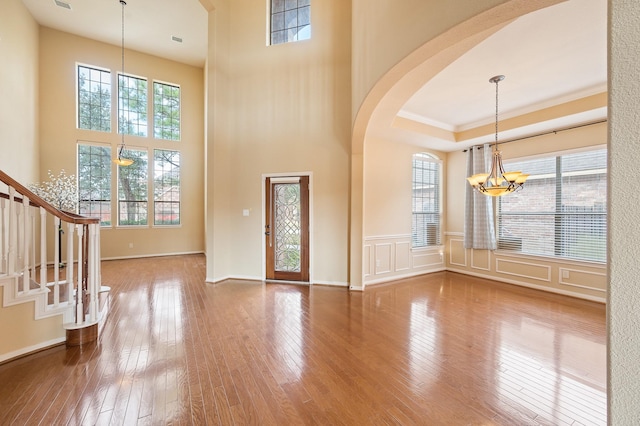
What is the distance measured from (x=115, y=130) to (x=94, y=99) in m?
0.92

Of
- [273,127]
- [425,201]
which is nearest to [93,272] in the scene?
[273,127]

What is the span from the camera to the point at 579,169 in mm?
4434

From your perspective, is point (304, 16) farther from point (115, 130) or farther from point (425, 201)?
point (115, 130)

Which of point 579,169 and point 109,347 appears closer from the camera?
point 109,347

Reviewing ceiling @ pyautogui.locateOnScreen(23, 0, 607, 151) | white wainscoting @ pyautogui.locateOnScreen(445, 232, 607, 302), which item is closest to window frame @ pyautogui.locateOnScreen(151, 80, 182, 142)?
ceiling @ pyautogui.locateOnScreen(23, 0, 607, 151)

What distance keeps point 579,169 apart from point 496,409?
4.56 meters

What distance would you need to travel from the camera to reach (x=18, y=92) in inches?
205

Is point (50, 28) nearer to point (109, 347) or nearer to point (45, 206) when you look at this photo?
point (45, 206)

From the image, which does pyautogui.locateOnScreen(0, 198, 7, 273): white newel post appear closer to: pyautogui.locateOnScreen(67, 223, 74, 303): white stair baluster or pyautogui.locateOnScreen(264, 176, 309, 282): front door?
pyautogui.locateOnScreen(67, 223, 74, 303): white stair baluster

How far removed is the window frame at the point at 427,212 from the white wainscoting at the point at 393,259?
0.54ft

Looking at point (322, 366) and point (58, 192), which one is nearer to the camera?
point (322, 366)

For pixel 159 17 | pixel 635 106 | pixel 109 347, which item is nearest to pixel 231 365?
pixel 109 347

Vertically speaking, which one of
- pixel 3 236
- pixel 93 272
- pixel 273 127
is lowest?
pixel 93 272

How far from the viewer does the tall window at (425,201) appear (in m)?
5.93
